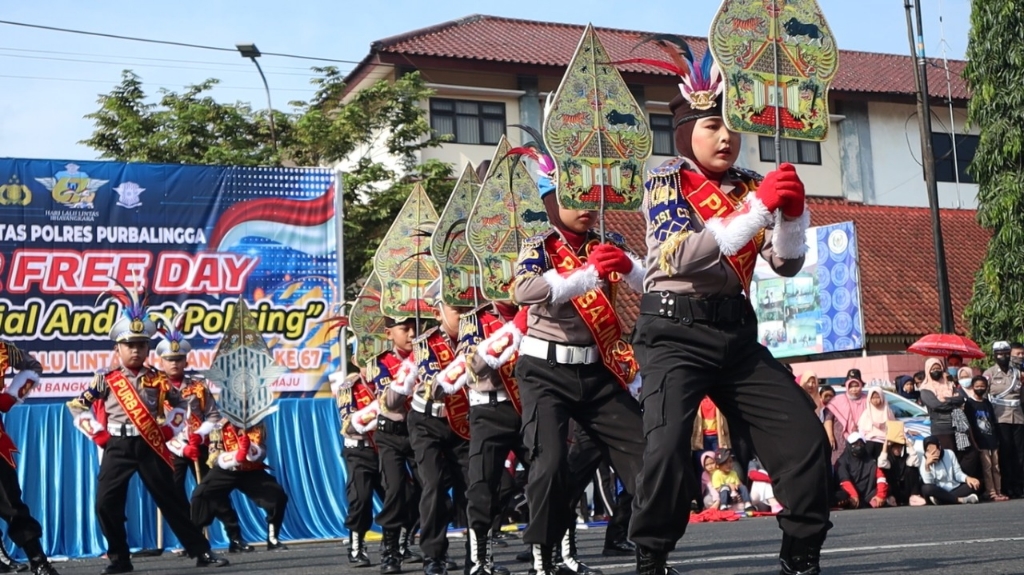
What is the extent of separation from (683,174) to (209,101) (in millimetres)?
24220

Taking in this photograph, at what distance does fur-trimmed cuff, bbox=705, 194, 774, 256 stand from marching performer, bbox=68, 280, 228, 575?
25.7 ft

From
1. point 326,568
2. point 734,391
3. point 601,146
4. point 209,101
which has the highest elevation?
point 209,101

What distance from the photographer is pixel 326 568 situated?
40.1 ft

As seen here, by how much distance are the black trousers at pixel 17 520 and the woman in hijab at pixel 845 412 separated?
10426 millimetres

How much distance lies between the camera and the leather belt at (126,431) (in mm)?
12594

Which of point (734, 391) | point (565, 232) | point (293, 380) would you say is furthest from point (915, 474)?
point (734, 391)

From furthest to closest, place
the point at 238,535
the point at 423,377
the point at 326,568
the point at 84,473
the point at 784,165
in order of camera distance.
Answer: the point at 84,473
the point at 238,535
the point at 326,568
the point at 423,377
the point at 784,165

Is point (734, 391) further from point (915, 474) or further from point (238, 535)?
point (915, 474)

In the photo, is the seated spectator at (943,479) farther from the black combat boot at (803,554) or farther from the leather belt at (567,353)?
the black combat boot at (803,554)

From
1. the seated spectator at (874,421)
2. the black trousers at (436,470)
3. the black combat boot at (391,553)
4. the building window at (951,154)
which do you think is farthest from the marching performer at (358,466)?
the building window at (951,154)

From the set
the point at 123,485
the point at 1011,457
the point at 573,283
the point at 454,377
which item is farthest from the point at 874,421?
the point at 573,283

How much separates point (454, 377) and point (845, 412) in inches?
408

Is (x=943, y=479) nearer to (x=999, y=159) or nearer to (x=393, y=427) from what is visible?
(x=393, y=427)

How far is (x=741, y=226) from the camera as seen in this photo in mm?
5797
